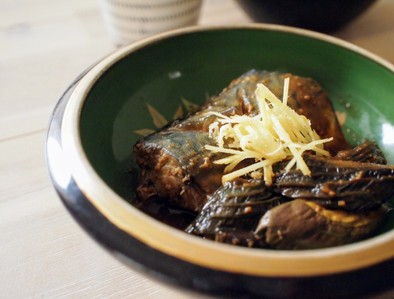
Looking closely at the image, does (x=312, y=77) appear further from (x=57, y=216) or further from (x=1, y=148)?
(x=1, y=148)

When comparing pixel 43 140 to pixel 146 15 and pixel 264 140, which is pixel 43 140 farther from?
pixel 264 140

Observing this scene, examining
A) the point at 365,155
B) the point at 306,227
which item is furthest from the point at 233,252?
the point at 365,155

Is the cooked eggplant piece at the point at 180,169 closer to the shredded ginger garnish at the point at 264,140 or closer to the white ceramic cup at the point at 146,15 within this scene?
the shredded ginger garnish at the point at 264,140

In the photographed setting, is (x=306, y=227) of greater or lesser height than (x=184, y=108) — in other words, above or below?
above

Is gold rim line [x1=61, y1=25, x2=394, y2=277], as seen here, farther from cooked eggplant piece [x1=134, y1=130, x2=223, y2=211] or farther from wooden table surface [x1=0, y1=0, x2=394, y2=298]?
cooked eggplant piece [x1=134, y1=130, x2=223, y2=211]

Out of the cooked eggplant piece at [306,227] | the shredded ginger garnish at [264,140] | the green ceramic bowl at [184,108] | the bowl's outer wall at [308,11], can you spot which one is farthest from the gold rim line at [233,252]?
the bowl's outer wall at [308,11]
